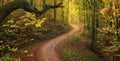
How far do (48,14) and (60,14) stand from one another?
4.79 meters

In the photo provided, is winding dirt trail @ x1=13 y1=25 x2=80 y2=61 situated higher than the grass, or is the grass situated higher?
winding dirt trail @ x1=13 y1=25 x2=80 y2=61

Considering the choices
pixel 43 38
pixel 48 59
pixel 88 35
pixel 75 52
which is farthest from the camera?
pixel 88 35

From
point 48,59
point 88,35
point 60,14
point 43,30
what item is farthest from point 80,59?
point 60,14

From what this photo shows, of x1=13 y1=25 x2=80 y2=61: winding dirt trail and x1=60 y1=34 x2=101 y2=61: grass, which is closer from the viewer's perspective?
x1=13 y1=25 x2=80 y2=61: winding dirt trail

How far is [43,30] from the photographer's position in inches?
1210

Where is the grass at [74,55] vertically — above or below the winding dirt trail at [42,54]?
below

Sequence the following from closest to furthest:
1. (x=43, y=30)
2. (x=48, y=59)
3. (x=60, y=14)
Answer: (x=48, y=59), (x=43, y=30), (x=60, y=14)

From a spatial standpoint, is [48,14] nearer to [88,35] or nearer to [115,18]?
[88,35]

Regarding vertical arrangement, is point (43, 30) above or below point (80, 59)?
above

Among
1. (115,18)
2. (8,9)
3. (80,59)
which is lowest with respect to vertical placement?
(80,59)

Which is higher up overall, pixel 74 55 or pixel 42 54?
pixel 42 54

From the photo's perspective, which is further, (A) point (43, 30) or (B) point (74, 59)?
(A) point (43, 30)

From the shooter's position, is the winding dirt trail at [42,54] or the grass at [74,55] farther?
the grass at [74,55]

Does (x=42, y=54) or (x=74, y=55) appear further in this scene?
(x=74, y=55)
